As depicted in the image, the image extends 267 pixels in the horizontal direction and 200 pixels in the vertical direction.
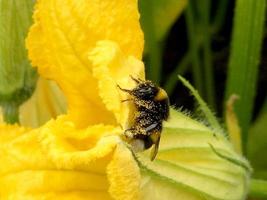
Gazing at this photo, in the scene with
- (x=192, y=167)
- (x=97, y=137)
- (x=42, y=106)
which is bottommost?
(x=42, y=106)

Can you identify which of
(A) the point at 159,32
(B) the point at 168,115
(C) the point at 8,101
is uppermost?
(B) the point at 168,115

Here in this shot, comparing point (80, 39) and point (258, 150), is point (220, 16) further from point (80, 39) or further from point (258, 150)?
point (80, 39)

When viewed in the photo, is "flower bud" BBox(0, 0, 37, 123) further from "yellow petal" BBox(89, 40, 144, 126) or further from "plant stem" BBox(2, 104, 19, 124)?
"yellow petal" BBox(89, 40, 144, 126)

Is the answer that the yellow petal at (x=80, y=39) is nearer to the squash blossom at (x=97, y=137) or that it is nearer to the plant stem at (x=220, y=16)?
the squash blossom at (x=97, y=137)

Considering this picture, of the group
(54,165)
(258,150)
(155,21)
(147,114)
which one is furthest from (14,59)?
(258,150)

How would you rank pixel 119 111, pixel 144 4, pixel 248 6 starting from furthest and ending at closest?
1. pixel 144 4
2. pixel 248 6
3. pixel 119 111

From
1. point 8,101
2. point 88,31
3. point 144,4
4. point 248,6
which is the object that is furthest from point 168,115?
point 144,4

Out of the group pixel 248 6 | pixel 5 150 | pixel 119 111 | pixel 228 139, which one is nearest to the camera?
pixel 119 111

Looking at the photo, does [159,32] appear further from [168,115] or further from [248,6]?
[168,115]
